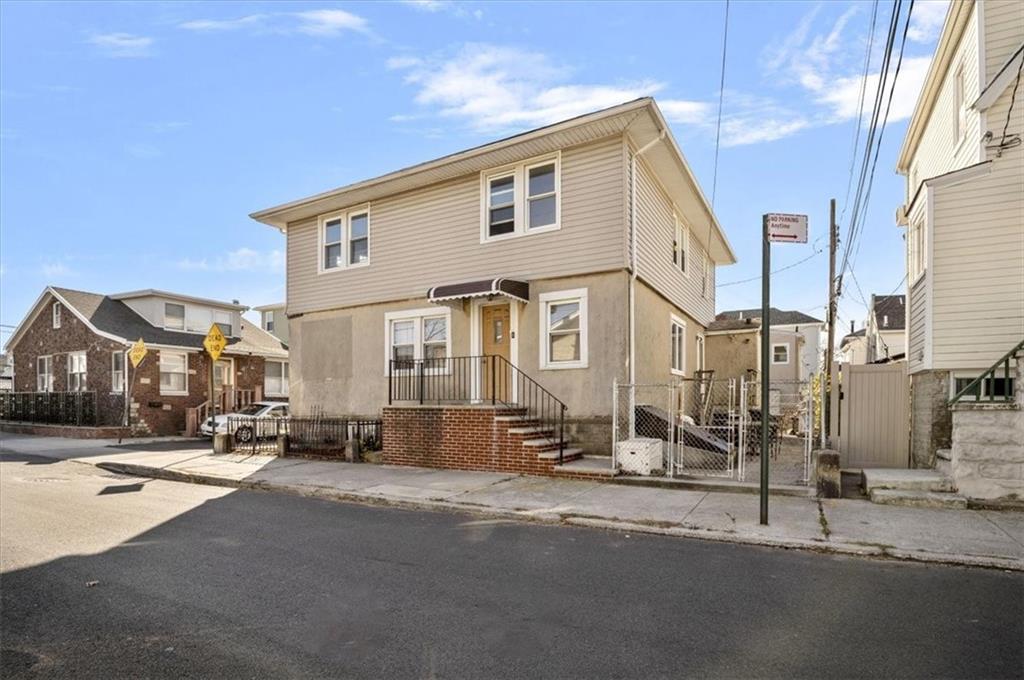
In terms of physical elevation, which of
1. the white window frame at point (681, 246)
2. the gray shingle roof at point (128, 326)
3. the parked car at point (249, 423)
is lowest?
the parked car at point (249, 423)

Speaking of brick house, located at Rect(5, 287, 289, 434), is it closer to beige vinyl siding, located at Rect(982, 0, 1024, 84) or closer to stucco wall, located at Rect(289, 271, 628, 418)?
stucco wall, located at Rect(289, 271, 628, 418)

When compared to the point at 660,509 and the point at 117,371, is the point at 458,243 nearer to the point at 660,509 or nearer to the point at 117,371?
the point at 660,509

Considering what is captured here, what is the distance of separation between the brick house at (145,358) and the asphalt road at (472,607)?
16.3 metres

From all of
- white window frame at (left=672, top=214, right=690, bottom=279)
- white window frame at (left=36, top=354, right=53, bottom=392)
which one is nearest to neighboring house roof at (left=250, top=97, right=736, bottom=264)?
white window frame at (left=672, top=214, right=690, bottom=279)

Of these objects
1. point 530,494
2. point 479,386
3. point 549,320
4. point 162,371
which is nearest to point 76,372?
point 162,371

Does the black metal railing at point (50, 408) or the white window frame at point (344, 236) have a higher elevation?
the white window frame at point (344, 236)

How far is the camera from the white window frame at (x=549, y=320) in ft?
38.8

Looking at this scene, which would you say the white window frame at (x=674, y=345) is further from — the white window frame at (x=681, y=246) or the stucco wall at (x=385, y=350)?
the stucco wall at (x=385, y=350)

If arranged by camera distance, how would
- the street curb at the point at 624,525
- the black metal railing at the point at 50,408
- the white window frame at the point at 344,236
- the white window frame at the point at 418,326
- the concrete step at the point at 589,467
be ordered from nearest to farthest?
the street curb at the point at 624,525
the concrete step at the point at 589,467
the white window frame at the point at 418,326
the white window frame at the point at 344,236
the black metal railing at the point at 50,408

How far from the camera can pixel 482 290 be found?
1191 centimetres

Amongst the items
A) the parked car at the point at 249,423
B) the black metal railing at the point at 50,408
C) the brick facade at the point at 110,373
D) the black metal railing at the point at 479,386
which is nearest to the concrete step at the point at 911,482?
the black metal railing at the point at 479,386

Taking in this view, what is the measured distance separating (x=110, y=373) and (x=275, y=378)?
6710 millimetres

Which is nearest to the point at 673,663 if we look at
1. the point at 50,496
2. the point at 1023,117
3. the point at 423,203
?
the point at 50,496

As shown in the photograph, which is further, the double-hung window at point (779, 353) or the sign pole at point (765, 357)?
the double-hung window at point (779, 353)
